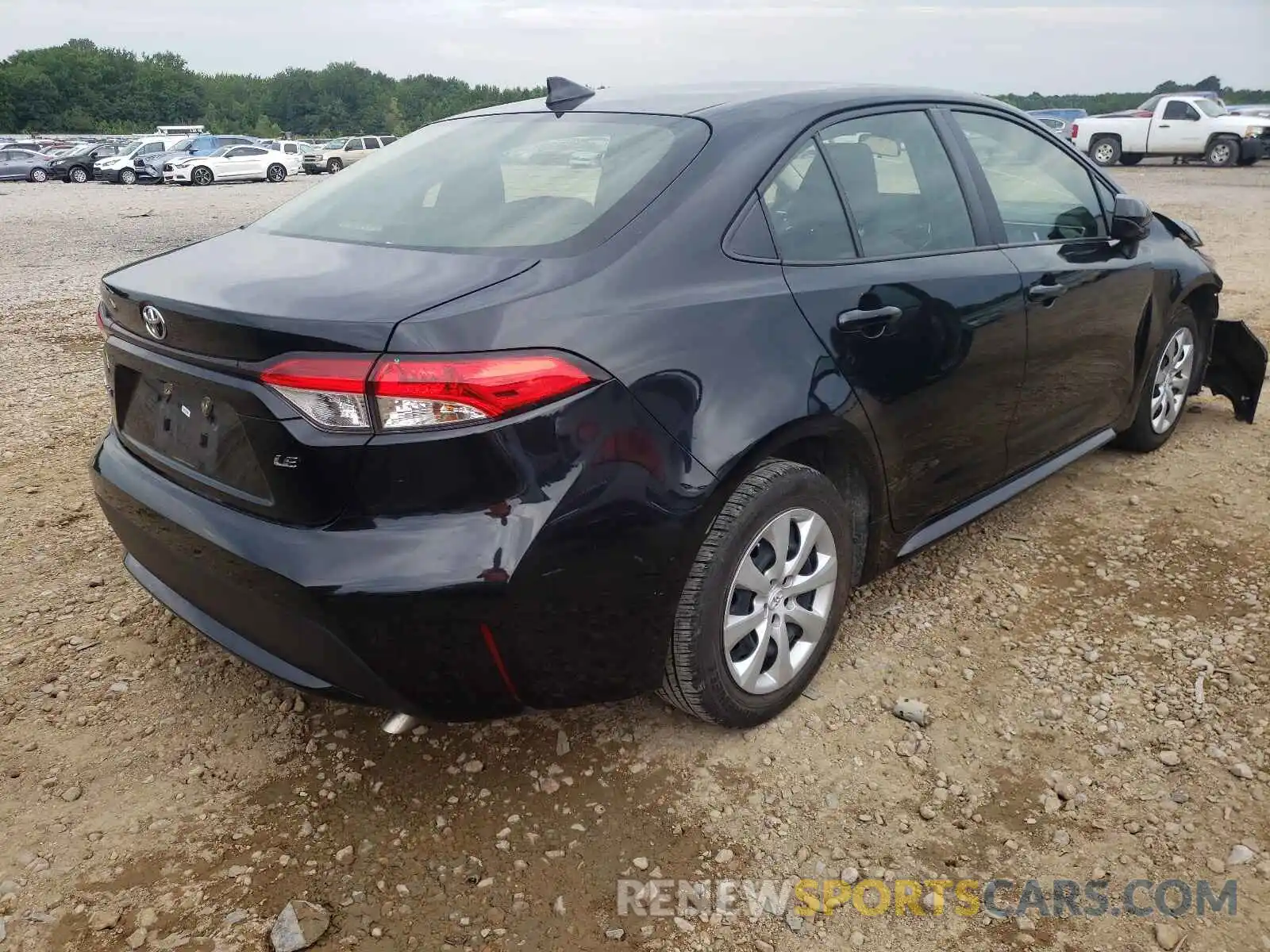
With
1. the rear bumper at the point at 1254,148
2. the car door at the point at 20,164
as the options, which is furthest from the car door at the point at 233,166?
the rear bumper at the point at 1254,148

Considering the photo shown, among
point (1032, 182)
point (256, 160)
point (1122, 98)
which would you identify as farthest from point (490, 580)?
point (1122, 98)

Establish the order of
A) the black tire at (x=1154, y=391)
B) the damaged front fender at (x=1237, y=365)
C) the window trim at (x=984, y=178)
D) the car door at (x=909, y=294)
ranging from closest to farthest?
the car door at (x=909, y=294)
the window trim at (x=984, y=178)
the black tire at (x=1154, y=391)
the damaged front fender at (x=1237, y=365)

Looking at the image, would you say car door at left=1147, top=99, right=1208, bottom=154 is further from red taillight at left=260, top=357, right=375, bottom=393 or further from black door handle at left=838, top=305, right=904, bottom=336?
red taillight at left=260, top=357, right=375, bottom=393

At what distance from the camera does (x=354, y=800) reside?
2.34 metres

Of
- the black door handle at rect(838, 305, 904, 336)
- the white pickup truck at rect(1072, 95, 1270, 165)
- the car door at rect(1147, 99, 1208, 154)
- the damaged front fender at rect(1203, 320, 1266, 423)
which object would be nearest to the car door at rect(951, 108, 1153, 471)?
the black door handle at rect(838, 305, 904, 336)

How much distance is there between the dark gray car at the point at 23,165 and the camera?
102 ft

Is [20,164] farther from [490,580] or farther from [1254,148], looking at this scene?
[490,580]

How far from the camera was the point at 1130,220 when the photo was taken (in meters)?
3.58

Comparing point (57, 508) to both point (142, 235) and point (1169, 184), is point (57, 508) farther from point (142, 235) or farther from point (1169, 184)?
point (1169, 184)

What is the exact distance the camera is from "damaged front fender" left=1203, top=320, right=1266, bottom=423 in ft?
15.6

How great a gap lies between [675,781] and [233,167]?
3288 cm

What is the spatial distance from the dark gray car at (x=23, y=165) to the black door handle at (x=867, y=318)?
120 feet

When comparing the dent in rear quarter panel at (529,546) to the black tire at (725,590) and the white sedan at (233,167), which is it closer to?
A: the black tire at (725,590)

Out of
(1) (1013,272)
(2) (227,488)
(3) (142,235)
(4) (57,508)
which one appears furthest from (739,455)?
(3) (142,235)
